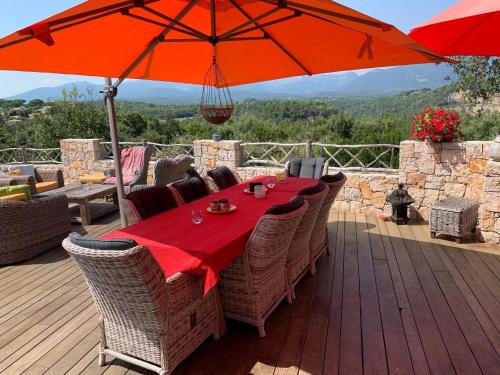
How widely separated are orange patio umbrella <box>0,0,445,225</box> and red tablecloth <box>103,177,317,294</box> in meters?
0.92

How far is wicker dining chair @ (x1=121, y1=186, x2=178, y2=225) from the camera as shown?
10.3 feet

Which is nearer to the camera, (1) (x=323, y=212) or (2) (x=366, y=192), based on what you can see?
(1) (x=323, y=212)

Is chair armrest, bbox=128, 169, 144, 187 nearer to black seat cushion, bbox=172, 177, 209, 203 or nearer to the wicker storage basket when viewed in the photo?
black seat cushion, bbox=172, 177, 209, 203

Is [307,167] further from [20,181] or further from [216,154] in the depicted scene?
[20,181]

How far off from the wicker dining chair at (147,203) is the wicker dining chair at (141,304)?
975 millimetres

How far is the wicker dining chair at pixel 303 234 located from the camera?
2.99 meters

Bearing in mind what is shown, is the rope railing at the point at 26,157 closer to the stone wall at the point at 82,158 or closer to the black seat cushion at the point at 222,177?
the stone wall at the point at 82,158

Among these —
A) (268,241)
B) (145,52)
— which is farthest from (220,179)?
(268,241)

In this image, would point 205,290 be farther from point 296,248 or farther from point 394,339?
point 394,339

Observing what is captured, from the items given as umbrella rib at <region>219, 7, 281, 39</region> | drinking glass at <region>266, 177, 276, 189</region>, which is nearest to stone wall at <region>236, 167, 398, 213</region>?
drinking glass at <region>266, 177, 276, 189</region>

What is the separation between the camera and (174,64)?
3957 millimetres

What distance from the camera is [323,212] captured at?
11.8ft

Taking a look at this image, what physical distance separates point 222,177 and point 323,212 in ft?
4.82

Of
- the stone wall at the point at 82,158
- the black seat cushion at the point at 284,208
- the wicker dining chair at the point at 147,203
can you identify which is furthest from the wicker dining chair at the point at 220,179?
the stone wall at the point at 82,158
